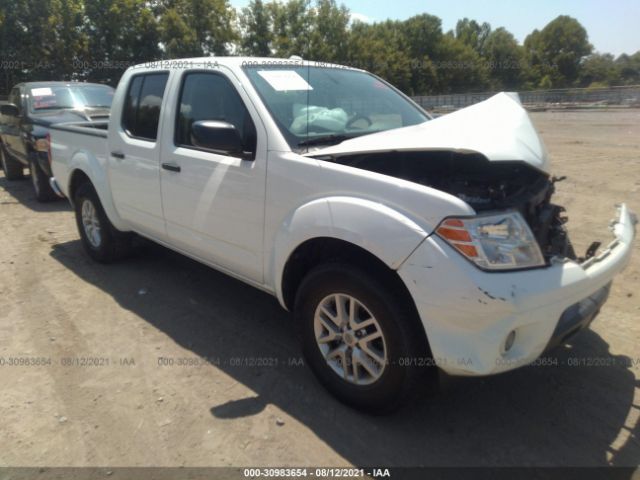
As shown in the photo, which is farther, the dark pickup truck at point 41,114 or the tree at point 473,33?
the tree at point 473,33

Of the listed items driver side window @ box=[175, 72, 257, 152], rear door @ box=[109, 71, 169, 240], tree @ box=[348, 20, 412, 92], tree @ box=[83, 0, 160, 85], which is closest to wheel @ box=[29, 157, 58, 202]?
rear door @ box=[109, 71, 169, 240]

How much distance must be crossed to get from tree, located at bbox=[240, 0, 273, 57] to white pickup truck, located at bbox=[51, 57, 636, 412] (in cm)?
3997

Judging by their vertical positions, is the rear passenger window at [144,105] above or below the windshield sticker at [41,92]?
above

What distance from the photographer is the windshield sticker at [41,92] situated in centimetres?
886

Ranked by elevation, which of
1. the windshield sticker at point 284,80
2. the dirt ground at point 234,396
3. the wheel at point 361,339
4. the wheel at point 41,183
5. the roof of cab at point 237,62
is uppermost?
the roof of cab at point 237,62

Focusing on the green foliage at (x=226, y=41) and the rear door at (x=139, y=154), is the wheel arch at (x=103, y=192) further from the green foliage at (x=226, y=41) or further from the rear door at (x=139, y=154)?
the green foliage at (x=226, y=41)

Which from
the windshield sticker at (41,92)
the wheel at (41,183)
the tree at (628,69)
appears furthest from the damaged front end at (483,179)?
the tree at (628,69)

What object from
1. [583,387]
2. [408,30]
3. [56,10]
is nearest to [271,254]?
[583,387]

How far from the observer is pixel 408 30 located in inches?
2739

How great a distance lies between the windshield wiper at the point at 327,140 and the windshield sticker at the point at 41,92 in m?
7.67

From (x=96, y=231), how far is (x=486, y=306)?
4285 mm

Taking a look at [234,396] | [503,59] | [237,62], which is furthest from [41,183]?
[503,59]

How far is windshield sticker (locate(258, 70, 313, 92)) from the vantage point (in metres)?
3.34

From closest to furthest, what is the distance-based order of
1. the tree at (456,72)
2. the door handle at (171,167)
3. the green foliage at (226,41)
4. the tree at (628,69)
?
the door handle at (171,167)
the green foliage at (226,41)
the tree at (456,72)
the tree at (628,69)
